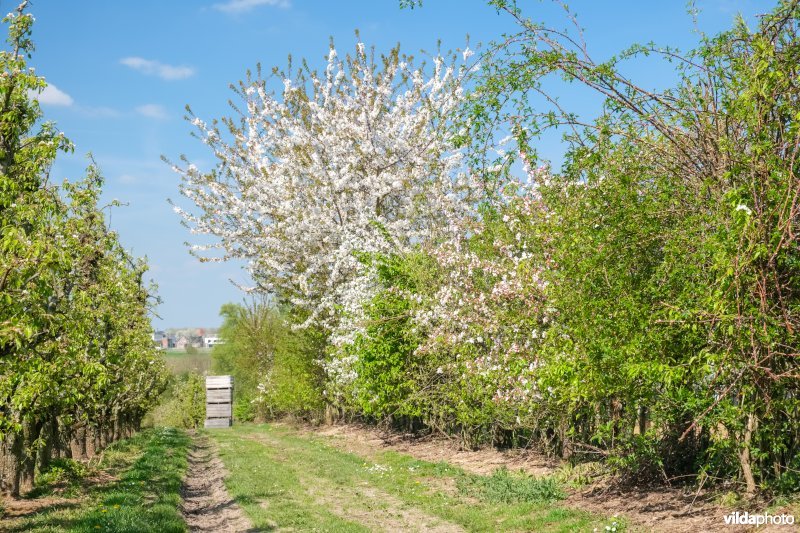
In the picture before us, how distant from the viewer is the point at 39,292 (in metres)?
8.55

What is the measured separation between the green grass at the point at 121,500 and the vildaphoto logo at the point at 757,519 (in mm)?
7338

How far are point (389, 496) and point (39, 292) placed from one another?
300 inches

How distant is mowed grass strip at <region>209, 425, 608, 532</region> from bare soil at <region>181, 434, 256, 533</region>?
0.82 ft

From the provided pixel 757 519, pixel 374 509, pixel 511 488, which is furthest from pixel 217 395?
pixel 757 519

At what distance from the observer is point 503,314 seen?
12.7m

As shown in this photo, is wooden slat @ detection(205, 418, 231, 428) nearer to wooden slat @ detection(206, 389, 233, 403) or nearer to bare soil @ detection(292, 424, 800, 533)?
wooden slat @ detection(206, 389, 233, 403)

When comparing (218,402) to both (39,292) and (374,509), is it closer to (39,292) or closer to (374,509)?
(374,509)

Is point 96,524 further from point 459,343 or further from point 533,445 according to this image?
point 533,445

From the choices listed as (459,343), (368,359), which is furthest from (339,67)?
(459,343)

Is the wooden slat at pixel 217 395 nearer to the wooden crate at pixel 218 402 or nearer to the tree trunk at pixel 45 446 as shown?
the wooden crate at pixel 218 402

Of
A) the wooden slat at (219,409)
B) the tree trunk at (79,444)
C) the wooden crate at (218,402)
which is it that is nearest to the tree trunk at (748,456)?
the tree trunk at (79,444)

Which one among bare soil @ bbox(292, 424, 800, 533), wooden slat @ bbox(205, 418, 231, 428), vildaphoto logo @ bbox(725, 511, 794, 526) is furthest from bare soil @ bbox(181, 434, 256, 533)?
wooden slat @ bbox(205, 418, 231, 428)

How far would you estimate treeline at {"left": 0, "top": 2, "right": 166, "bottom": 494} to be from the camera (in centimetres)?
846

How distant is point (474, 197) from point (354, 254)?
502cm
